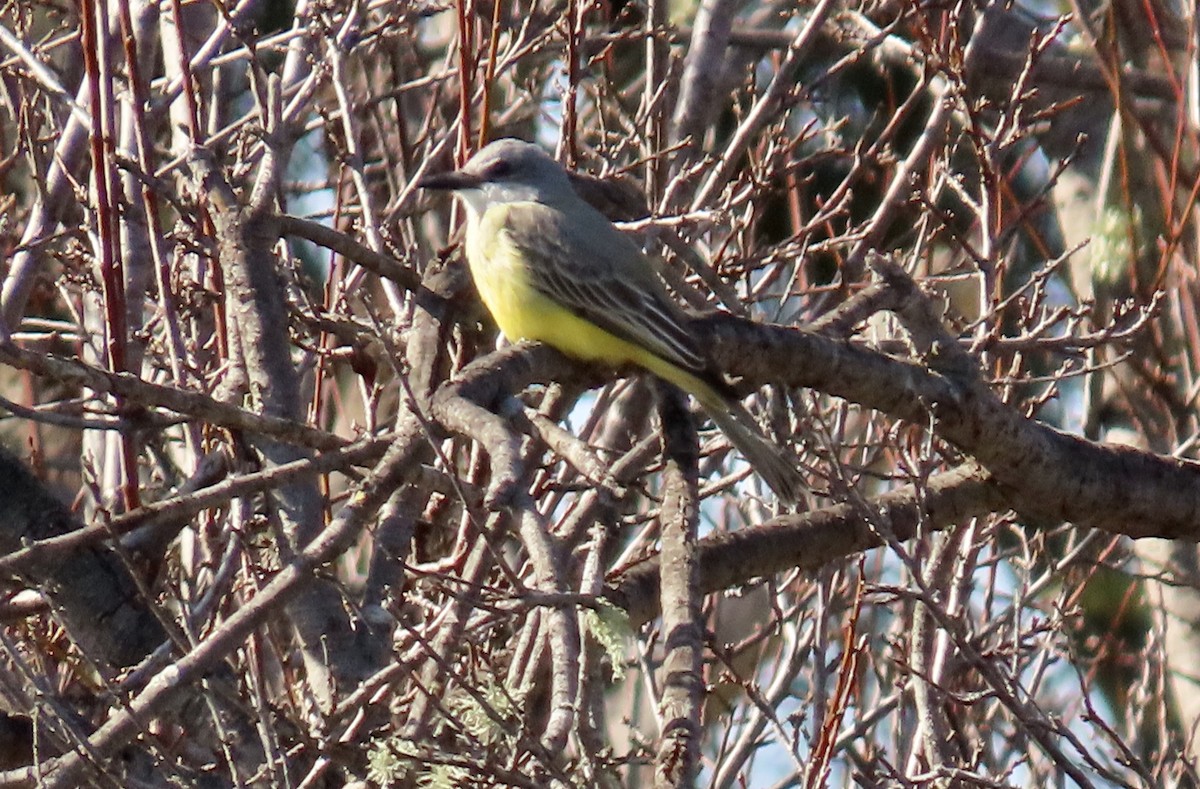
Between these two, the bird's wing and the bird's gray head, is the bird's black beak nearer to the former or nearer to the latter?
the bird's gray head

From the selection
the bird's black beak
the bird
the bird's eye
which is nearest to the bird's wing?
the bird

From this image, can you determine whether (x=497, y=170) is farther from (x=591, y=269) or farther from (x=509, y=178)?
(x=591, y=269)

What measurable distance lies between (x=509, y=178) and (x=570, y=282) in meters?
0.53

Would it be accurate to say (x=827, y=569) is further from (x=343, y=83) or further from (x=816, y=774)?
(x=343, y=83)

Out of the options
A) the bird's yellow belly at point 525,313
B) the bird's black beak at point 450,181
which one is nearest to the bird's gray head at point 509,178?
the bird's black beak at point 450,181

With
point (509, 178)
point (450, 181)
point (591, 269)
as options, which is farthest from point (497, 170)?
point (591, 269)

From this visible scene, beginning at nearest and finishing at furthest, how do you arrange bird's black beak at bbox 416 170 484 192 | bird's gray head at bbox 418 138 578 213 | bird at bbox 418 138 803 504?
1. bird at bbox 418 138 803 504
2. bird's black beak at bbox 416 170 484 192
3. bird's gray head at bbox 418 138 578 213

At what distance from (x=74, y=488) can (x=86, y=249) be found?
12.3ft

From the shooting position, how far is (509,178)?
6.39 m

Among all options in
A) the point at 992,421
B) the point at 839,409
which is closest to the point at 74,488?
the point at 839,409

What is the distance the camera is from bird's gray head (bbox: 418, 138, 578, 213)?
241 inches

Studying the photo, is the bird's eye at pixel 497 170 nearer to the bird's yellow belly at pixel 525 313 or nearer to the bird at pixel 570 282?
the bird at pixel 570 282

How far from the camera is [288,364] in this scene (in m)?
4.86

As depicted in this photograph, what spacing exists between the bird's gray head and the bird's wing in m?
0.07
